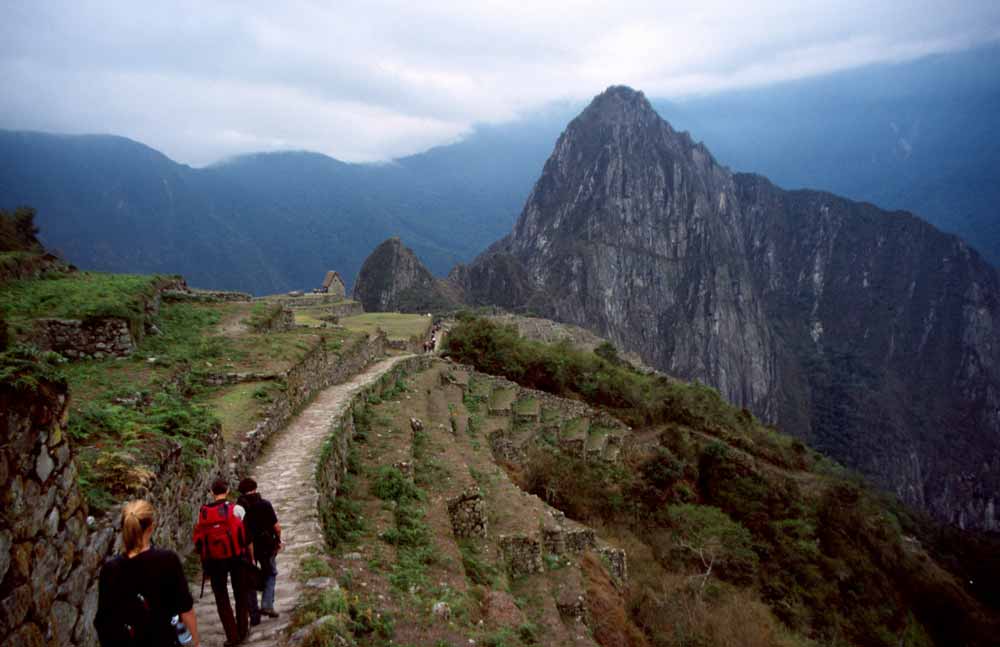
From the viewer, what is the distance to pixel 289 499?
856 cm

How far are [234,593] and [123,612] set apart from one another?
1630mm

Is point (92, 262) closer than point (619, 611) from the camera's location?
No

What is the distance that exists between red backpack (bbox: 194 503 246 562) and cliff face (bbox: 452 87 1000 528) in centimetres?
13754

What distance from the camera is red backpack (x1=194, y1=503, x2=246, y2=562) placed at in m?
4.85

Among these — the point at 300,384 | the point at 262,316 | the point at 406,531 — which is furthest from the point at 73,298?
the point at 406,531

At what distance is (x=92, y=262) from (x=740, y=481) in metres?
70.5

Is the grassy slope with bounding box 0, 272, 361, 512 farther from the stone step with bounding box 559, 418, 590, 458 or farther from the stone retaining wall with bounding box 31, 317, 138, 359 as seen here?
the stone step with bounding box 559, 418, 590, 458

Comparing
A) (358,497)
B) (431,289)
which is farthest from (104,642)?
(431,289)

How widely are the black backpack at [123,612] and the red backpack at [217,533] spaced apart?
1.24 m

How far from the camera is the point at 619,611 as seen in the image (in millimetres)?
12156

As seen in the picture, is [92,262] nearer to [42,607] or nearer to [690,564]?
[690,564]

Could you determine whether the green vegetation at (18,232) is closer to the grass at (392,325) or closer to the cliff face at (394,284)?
the grass at (392,325)

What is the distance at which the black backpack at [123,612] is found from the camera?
11.6 feet

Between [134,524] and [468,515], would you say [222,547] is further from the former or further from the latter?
[468,515]
